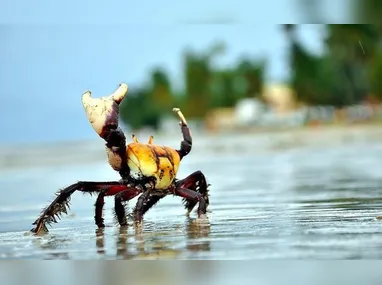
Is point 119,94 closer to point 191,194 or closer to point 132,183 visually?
point 132,183

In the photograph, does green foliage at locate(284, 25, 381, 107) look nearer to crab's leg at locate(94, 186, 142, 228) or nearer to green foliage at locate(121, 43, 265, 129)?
green foliage at locate(121, 43, 265, 129)

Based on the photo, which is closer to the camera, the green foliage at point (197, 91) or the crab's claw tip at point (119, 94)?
the crab's claw tip at point (119, 94)

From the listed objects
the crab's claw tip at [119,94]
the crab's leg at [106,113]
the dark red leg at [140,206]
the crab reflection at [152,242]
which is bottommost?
the crab reflection at [152,242]

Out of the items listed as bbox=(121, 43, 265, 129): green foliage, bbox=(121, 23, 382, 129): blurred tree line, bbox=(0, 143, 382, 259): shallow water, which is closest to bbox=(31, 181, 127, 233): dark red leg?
bbox=(0, 143, 382, 259): shallow water

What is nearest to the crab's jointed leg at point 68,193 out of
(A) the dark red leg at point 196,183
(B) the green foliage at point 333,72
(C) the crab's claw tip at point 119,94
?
(A) the dark red leg at point 196,183

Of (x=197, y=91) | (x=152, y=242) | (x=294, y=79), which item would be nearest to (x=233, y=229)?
(x=152, y=242)

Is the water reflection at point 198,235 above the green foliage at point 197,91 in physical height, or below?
below

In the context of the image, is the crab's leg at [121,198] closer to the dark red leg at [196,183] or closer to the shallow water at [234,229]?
the shallow water at [234,229]
